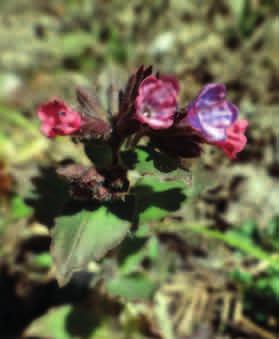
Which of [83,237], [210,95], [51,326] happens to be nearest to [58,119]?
[83,237]

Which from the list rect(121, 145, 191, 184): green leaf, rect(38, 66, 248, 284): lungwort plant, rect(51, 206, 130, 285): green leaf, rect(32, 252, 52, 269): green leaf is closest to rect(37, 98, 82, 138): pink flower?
rect(38, 66, 248, 284): lungwort plant

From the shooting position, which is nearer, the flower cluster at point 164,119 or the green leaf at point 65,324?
Answer: the flower cluster at point 164,119

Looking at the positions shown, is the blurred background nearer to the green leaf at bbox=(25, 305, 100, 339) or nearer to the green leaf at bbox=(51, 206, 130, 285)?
the green leaf at bbox=(25, 305, 100, 339)

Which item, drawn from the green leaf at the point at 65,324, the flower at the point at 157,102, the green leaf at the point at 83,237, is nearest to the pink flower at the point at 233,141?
the flower at the point at 157,102

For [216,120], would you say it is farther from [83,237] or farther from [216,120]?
[83,237]

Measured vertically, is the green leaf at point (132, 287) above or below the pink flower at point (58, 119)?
below

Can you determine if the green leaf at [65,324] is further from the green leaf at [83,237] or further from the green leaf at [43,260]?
the green leaf at [83,237]
